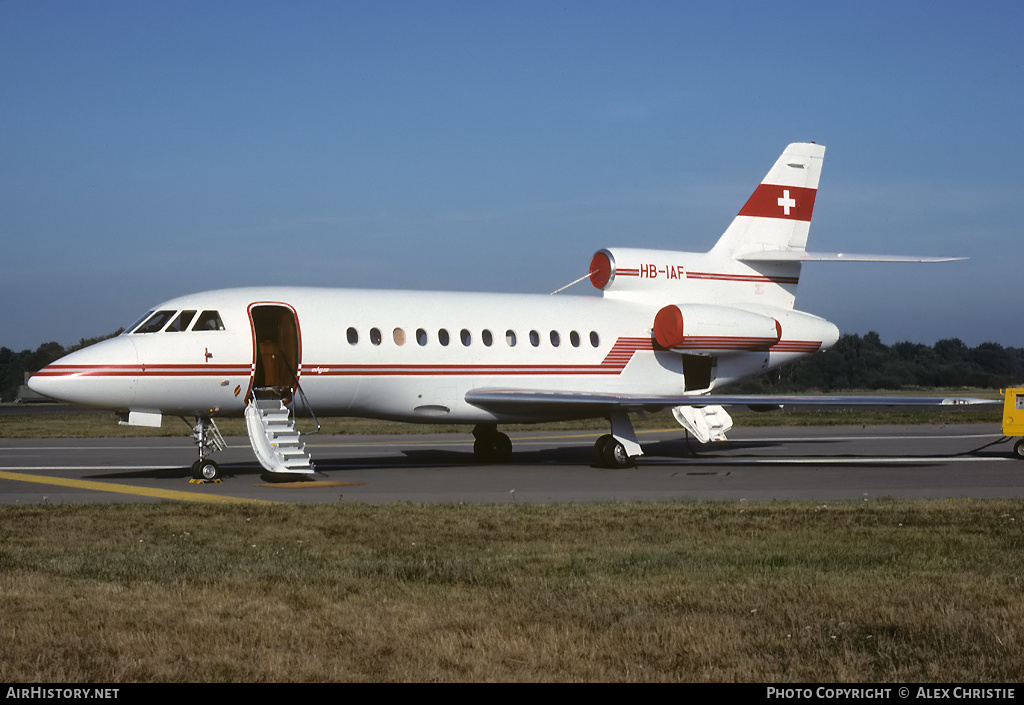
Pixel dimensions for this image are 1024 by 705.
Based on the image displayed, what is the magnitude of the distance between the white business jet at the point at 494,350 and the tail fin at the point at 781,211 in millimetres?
32

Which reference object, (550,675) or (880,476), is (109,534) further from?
(880,476)

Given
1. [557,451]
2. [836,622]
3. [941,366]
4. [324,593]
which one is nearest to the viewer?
[836,622]

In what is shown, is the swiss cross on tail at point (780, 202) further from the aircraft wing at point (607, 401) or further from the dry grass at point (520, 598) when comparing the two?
the dry grass at point (520, 598)

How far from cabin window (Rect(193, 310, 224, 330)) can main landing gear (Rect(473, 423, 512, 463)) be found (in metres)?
6.38

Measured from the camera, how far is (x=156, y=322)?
18.5 metres

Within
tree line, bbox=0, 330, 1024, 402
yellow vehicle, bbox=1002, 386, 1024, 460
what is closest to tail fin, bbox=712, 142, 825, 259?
yellow vehicle, bbox=1002, 386, 1024, 460

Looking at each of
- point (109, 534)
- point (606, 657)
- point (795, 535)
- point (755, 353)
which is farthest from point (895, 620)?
point (755, 353)

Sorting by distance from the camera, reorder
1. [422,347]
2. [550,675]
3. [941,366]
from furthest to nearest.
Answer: [941,366], [422,347], [550,675]

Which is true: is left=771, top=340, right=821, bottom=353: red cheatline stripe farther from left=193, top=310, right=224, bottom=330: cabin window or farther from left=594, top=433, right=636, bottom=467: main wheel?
left=193, top=310, right=224, bottom=330: cabin window

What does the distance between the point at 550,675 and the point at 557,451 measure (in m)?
20.0

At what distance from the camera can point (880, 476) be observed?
1838 cm

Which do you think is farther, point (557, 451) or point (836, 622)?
point (557, 451)

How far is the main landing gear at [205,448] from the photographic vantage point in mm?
18125

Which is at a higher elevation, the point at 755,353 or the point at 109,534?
the point at 755,353
